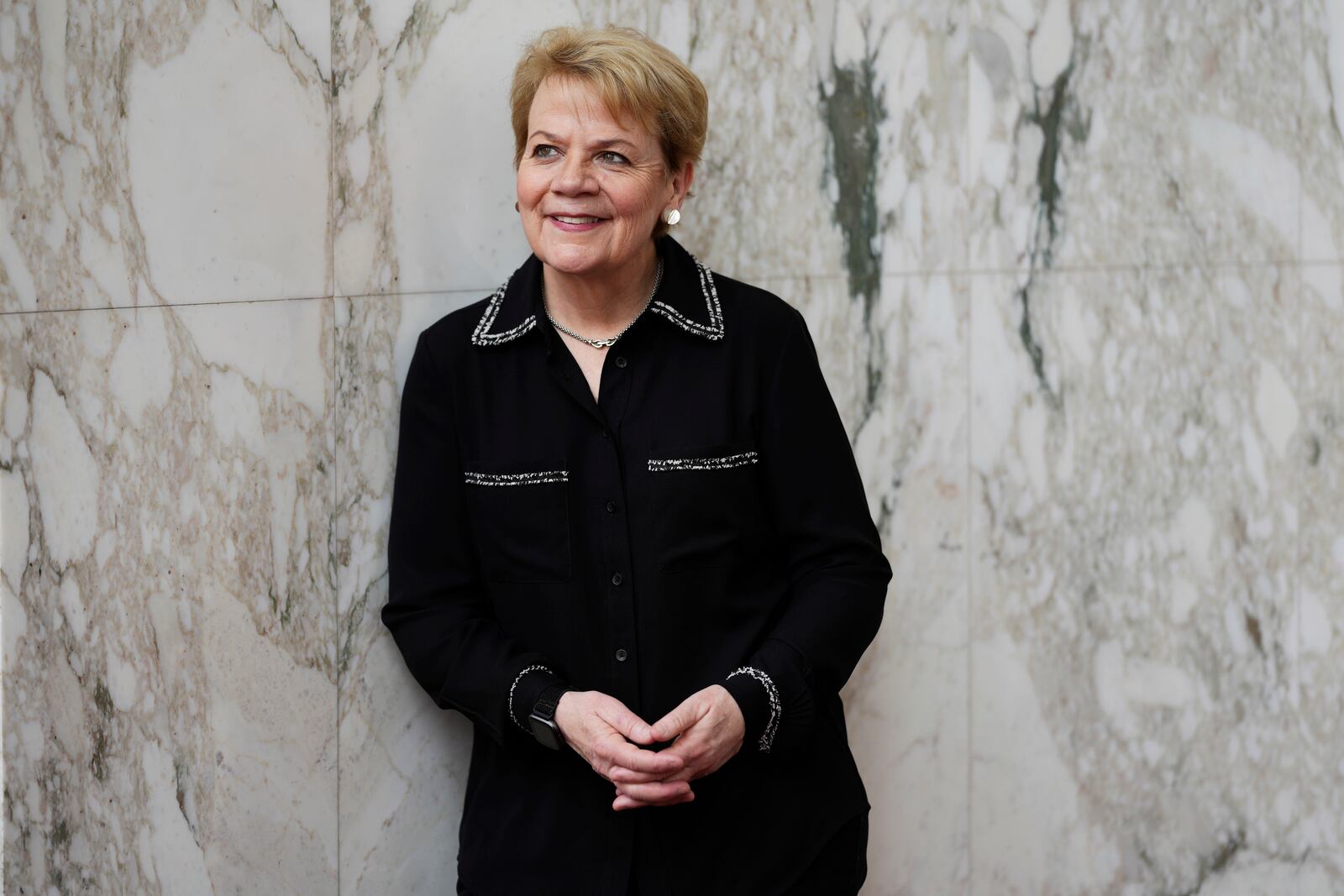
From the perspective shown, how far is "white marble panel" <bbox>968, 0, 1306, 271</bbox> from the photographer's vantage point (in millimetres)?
2197

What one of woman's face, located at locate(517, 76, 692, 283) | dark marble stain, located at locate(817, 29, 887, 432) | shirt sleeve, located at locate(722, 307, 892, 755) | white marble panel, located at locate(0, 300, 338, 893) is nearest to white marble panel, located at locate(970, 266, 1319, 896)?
dark marble stain, located at locate(817, 29, 887, 432)

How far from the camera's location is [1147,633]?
229 cm

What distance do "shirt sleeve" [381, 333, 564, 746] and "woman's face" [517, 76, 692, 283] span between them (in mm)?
252

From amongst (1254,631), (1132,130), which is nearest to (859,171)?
(1132,130)

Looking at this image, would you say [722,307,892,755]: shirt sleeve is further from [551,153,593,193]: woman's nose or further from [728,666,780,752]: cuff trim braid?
[551,153,593,193]: woman's nose

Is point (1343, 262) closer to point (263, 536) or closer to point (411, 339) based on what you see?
point (411, 339)

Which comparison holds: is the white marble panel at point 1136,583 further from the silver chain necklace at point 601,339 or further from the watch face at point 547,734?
the watch face at point 547,734

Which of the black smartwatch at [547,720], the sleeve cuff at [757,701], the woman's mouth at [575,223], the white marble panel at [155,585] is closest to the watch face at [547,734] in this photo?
the black smartwatch at [547,720]

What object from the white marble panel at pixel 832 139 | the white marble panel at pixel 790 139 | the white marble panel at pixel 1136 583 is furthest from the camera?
the white marble panel at pixel 1136 583

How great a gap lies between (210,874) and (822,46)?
1516 mm

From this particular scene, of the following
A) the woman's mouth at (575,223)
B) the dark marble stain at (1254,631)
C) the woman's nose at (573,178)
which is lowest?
the dark marble stain at (1254,631)

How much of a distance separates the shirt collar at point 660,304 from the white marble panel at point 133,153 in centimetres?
31

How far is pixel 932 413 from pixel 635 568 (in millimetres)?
712

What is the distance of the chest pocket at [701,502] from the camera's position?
5.74 ft
